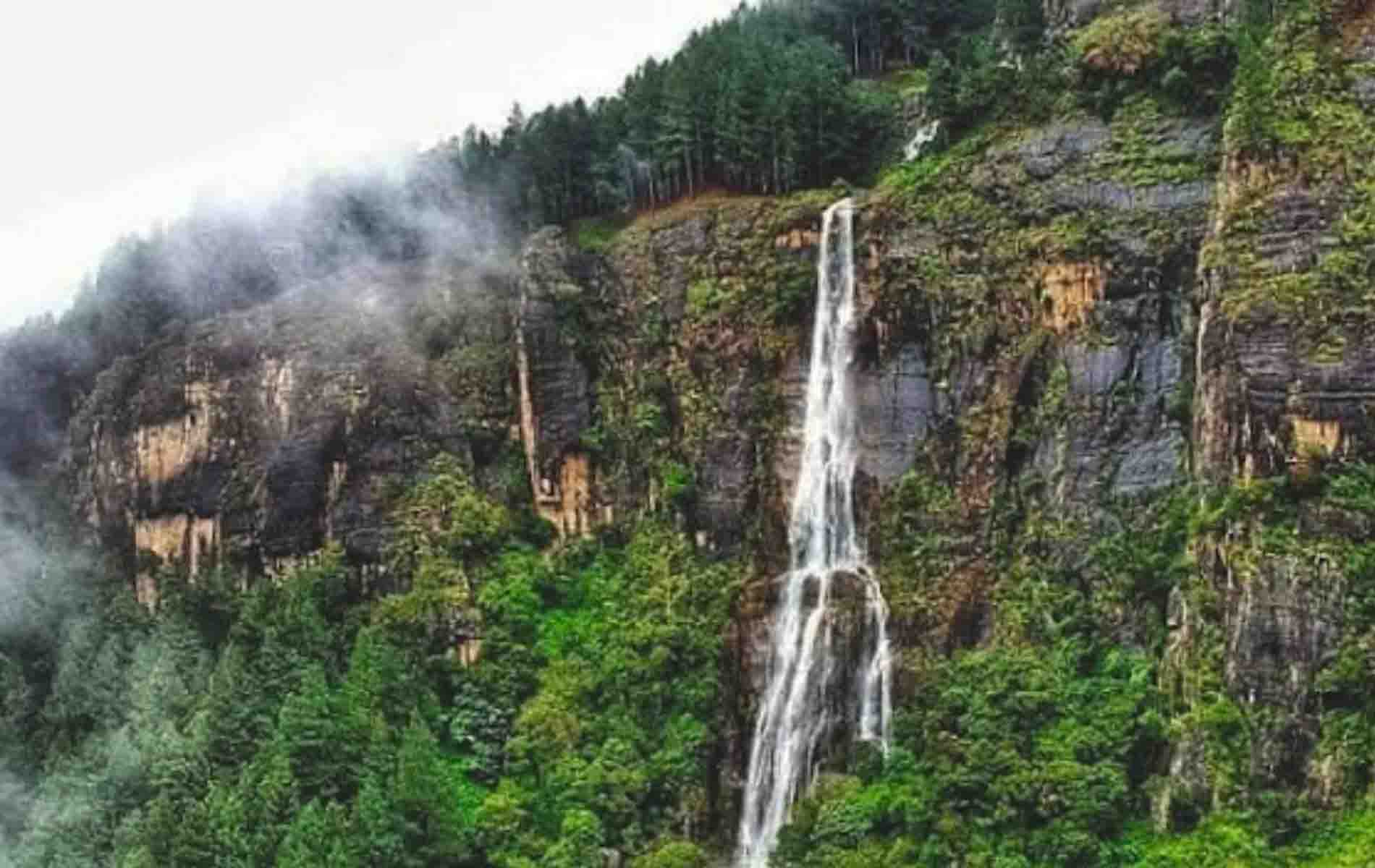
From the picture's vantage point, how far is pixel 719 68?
8206 centimetres

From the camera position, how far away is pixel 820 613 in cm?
6469

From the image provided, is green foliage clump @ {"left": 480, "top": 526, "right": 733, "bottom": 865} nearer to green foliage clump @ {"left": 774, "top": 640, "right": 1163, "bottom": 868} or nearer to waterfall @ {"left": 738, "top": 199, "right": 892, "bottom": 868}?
waterfall @ {"left": 738, "top": 199, "right": 892, "bottom": 868}

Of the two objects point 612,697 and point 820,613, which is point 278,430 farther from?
point 820,613

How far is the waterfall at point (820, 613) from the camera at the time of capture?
6316cm

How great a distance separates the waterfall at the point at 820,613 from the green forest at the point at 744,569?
1.02 m

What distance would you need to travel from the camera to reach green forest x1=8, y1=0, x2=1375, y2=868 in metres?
54.8

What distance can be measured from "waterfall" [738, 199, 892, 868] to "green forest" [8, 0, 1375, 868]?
3.34 ft

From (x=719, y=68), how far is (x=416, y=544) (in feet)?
72.5

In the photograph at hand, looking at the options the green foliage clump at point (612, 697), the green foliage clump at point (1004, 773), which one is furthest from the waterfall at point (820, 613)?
the green foliage clump at point (1004, 773)

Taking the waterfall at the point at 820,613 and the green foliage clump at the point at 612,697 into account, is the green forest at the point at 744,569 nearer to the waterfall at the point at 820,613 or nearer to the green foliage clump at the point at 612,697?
the green foliage clump at the point at 612,697

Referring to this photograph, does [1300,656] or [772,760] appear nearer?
[1300,656]

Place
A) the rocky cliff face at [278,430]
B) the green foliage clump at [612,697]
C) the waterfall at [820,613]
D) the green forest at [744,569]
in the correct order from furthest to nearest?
the rocky cliff face at [278,430]
the green foliage clump at [612,697]
the waterfall at [820,613]
the green forest at [744,569]

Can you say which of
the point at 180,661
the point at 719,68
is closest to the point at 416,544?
the point at 180,661

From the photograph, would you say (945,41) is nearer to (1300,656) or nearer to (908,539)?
(908,539)
